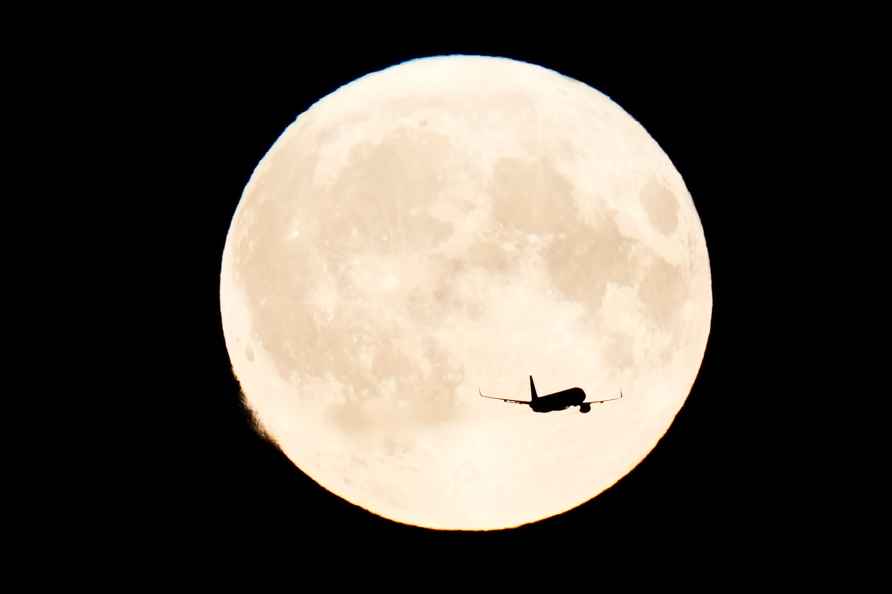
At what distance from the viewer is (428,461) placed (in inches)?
225

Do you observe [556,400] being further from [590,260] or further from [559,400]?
[590,260]

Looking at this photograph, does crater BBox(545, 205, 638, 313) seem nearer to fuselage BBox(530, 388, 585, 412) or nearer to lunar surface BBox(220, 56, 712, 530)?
lunar surface BBox(220, 56, 712, 530)

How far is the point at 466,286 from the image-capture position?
5277 mm

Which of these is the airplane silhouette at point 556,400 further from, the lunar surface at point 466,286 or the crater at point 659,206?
the crater at point 659,206

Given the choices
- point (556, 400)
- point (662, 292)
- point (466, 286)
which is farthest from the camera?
point (662, 292)

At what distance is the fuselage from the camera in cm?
538

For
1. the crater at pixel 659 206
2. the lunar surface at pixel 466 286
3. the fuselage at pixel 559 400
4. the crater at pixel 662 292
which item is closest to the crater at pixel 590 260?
the lunar surface at pixel 466 286

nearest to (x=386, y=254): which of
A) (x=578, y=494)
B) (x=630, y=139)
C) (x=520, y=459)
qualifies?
(x=520, y=459)

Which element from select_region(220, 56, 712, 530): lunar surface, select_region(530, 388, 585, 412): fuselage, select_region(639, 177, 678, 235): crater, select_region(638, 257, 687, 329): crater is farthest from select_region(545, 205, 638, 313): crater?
select_region(530, 388, 585, 412): fuselage

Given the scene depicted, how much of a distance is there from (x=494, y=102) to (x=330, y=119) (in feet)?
4.09

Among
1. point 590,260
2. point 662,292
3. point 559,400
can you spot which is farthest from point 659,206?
point 559,400

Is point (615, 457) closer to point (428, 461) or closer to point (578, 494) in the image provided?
point (578, 494)

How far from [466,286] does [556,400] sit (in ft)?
3.19

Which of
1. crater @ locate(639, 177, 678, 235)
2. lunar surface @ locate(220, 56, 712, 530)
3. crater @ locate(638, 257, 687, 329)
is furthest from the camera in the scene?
crater @ locate(639, 177, 678, 235)
